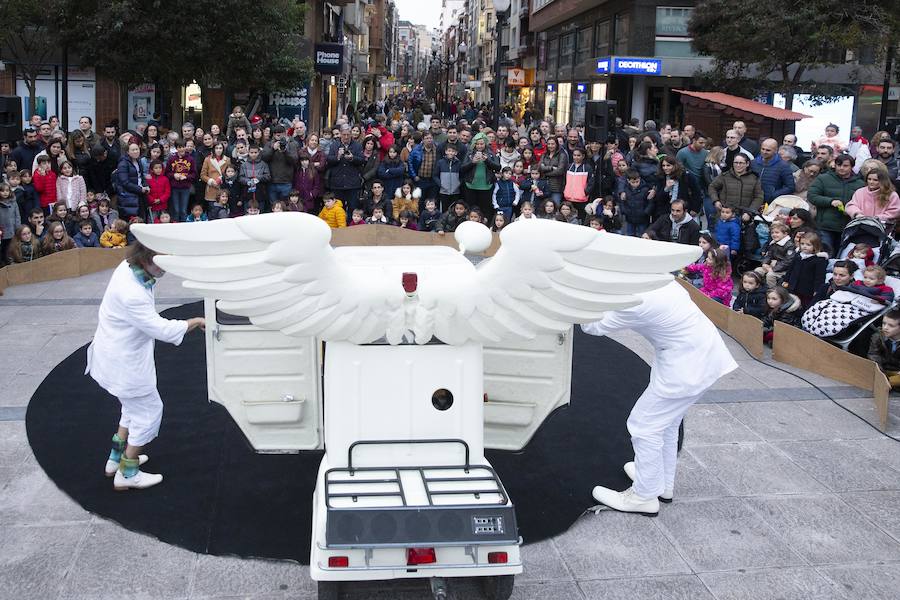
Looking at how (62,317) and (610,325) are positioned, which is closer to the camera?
(610,325)

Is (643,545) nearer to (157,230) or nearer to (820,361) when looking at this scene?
(157,230)

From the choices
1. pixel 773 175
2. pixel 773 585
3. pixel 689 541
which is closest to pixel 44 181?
pixel 773 175

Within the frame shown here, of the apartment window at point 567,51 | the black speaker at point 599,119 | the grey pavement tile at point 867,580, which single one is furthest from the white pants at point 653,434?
the apartment window at point 567,51

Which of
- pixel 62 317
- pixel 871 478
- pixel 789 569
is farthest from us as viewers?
pixel 62 317

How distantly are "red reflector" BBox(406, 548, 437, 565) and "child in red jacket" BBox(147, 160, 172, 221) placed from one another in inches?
454

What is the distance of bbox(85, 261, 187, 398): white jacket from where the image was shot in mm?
6176

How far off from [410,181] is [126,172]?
15.4 ft

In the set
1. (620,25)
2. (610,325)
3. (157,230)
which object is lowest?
(610,325)

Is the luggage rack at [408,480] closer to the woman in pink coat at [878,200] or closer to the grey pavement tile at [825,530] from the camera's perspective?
the grey pavement tile at [825,530]

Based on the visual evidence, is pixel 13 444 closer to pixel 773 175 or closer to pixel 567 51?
pixel 773 175

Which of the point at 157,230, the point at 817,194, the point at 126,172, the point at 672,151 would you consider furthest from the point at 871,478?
the point at 126,172

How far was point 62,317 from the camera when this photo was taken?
11.2m

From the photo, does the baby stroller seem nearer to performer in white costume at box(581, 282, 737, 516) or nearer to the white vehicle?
performer in white costume at box(581, 282, 737, 516)

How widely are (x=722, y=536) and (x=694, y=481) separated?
0.89m
